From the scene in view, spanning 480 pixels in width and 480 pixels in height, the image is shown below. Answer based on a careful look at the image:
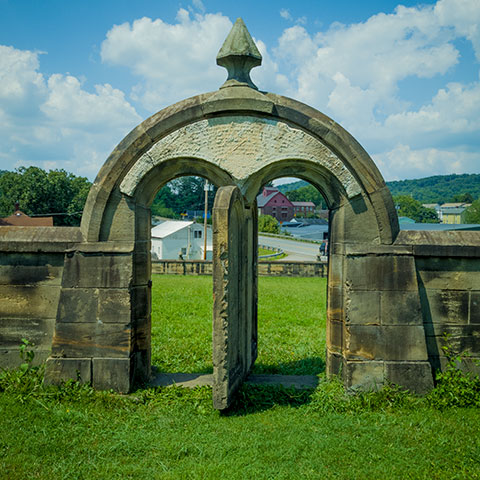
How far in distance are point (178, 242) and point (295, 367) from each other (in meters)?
24.6

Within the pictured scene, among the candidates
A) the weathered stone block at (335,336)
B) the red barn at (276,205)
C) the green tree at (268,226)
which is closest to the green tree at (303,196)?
the red barn at (276,205)

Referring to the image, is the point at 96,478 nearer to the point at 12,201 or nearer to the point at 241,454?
the point at 241,454

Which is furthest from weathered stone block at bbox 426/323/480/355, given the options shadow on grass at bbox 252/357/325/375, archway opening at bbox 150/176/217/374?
archway opening at bbox 150/176/217/374

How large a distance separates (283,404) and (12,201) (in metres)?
38.3

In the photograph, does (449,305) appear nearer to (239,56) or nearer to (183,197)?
(239,56)

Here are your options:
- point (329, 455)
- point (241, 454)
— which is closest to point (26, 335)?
point (241, 454)

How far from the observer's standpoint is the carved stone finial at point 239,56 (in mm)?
5371

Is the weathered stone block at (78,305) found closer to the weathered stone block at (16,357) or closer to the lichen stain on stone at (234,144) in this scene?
the weathered stone block at (16,357)

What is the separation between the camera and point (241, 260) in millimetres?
5480

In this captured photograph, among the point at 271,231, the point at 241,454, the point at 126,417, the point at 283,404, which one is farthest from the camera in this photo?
the point at 271,231

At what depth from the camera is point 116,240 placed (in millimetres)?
5434

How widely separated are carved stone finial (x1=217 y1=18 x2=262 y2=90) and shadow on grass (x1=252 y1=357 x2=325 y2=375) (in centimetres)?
411

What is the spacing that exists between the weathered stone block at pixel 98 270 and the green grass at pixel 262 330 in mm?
2042

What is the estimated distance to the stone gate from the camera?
5.13m
